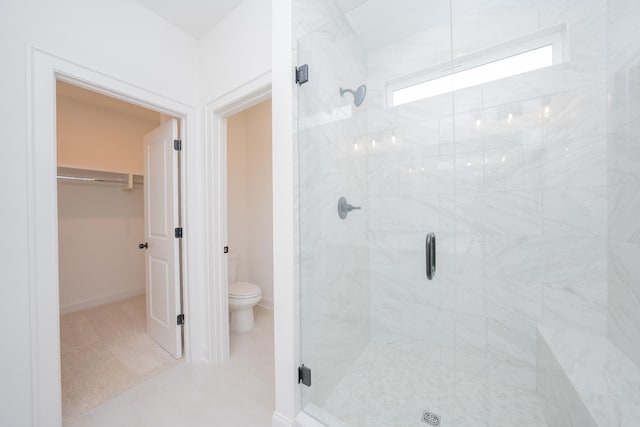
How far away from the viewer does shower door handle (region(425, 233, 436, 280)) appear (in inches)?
60.3

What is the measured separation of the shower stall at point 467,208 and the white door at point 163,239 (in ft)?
3.95

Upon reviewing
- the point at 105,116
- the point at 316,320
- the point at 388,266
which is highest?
the point at 105,116

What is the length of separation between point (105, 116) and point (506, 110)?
424 cm

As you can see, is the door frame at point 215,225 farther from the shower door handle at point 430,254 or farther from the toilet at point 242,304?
the shower door handle at point 430,254

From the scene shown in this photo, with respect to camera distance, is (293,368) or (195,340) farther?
(195,340)

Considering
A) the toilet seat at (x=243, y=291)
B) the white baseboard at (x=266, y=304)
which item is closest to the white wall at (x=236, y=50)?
the toilet seat at (x=243, y=291)

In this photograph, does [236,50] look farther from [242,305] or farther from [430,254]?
[242,305]

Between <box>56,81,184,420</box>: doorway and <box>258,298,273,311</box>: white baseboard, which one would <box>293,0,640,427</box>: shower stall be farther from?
<box>258,298,273,311</box>: white baseboard

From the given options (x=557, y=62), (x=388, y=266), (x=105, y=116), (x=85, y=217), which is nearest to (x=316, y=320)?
(x=388, y=266)

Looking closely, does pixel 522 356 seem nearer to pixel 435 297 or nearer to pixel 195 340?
pixel 435 297

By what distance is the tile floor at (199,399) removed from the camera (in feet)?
4.45

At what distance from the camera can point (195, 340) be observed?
1.89 metres

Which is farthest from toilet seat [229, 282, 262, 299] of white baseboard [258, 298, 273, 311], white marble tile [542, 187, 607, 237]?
white marble tile [542, 187, 607, 237]

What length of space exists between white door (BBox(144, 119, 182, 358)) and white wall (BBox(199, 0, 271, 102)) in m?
0.48
